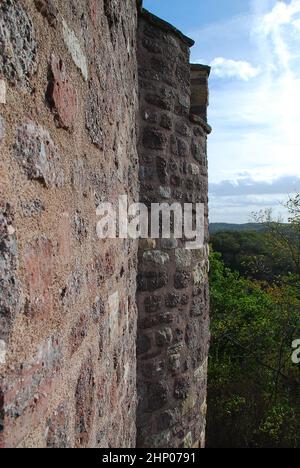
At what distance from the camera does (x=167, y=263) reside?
9.79 ft

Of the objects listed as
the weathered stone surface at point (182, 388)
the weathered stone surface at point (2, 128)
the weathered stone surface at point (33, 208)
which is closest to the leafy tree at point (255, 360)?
the weathered stone surface at point (182, 388)

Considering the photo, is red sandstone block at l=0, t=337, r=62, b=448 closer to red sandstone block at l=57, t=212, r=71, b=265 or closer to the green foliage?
red sandstone block at l=57, t=212, r=71, b=265

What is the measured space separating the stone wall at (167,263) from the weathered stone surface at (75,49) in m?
1.48

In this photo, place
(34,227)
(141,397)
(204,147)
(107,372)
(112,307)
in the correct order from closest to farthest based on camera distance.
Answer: (34,227)
(107,372)
(112,307)
(141,397)
(204,147)

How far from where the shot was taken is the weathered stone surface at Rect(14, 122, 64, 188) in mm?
898

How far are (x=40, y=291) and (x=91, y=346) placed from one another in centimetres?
52

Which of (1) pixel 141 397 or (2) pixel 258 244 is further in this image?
(2) pixel 258 244

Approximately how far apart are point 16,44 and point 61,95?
26cm

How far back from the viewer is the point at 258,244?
16.6 m

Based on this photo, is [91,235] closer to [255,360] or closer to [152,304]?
[152,304]

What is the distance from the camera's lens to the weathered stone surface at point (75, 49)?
1.17 m

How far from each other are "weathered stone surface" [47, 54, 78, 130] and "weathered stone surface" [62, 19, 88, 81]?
0.28 feet
